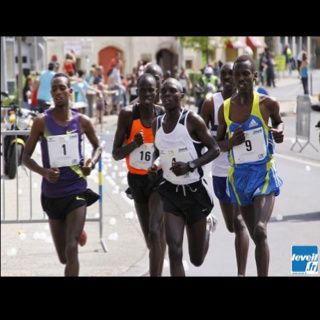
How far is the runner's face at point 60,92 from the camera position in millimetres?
7245

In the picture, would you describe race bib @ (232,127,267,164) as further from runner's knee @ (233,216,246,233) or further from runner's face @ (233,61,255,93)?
runner's knee @ (233,216,246,233)

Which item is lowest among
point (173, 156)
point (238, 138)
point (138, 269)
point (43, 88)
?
point (138, 269)

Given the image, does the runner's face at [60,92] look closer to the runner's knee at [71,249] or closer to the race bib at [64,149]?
the race bib at [64,149]

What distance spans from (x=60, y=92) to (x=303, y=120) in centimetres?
754

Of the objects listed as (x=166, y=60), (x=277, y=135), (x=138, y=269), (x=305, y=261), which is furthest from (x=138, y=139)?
(x=166, y=60)

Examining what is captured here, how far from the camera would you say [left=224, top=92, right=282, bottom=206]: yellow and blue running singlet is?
279 inches

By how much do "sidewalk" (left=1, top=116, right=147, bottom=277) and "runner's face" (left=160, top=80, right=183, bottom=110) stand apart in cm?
277

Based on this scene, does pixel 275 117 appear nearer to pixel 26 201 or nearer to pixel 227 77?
pixel 227 77

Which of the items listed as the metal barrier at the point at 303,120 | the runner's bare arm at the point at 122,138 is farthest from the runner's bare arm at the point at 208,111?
the metal barrier at the point at 303,120

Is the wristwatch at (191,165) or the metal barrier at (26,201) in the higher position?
the wristwatch at (191,165)

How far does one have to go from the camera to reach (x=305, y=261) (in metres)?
7.43

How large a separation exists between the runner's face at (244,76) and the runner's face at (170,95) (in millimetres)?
388
